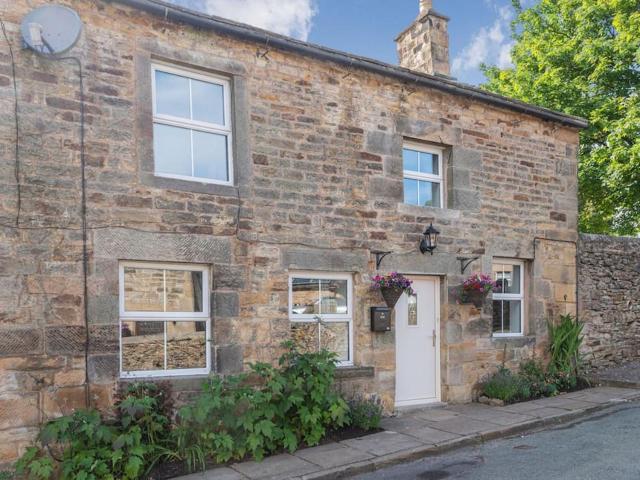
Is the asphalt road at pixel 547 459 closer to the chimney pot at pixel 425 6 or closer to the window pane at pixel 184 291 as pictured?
the window pane at pixel 184 291

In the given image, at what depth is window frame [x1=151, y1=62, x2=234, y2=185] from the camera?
5.96 m

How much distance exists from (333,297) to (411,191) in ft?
6.84

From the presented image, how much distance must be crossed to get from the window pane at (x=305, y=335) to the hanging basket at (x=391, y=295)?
1031mm

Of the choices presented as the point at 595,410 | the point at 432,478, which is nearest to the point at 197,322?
the point at 432,478

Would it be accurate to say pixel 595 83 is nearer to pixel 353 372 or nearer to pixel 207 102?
pixel 353 372

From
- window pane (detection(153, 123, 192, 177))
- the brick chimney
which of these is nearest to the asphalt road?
window pane (detection(153, 123, 192, 177))

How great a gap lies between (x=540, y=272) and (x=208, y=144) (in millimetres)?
6023

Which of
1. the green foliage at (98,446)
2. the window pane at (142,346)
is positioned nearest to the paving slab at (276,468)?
the green foliage at (98,446)

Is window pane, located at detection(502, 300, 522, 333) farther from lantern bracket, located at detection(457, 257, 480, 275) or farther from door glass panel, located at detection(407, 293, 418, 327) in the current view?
door glass panel, located at detection(407, 293, 418, 327)

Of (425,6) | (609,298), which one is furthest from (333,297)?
(609,298)

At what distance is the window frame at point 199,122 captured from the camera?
19.6 feet

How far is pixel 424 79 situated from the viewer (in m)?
7.74

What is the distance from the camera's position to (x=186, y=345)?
237 inches

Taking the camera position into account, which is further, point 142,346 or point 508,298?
point 508,298
